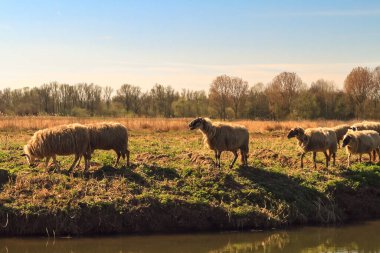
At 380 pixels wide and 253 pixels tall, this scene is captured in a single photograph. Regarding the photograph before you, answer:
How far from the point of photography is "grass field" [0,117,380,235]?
44.4 ft

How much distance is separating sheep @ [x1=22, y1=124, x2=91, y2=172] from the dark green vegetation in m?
0.58

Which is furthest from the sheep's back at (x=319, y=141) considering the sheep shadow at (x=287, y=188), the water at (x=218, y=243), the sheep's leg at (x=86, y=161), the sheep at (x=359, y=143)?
the sheep's leg at (x=86, y=161)

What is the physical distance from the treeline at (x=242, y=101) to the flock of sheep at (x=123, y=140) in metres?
43.8

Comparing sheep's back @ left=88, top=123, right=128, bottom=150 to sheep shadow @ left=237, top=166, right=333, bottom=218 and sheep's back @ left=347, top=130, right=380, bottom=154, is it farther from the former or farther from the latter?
sheep's back @ left=347, top=130, right=380, bottom=154

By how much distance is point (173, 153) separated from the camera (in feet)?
63.3

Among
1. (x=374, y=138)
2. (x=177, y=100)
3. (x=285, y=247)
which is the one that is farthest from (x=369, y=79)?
(x=285, y=247)

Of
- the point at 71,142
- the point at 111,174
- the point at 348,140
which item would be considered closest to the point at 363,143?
the point at 348,140

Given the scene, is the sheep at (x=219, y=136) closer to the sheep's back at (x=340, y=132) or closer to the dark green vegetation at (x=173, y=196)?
the dark green vegetation at (x=173, y=196)

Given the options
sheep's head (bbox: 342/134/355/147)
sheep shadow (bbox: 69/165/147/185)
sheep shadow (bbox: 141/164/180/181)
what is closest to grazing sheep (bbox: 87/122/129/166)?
sheep shadow (bbox: 69/165/147/185)

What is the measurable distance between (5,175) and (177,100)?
67.5m

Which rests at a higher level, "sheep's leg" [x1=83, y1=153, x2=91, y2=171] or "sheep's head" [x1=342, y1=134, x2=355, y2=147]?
"sheep's head" [x1=342, y1=134, x2=355, y2=147]

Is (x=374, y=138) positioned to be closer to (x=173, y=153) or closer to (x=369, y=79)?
(x=173, y=153)

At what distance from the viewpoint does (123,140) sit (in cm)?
1691

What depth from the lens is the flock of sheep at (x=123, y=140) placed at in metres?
15.8
